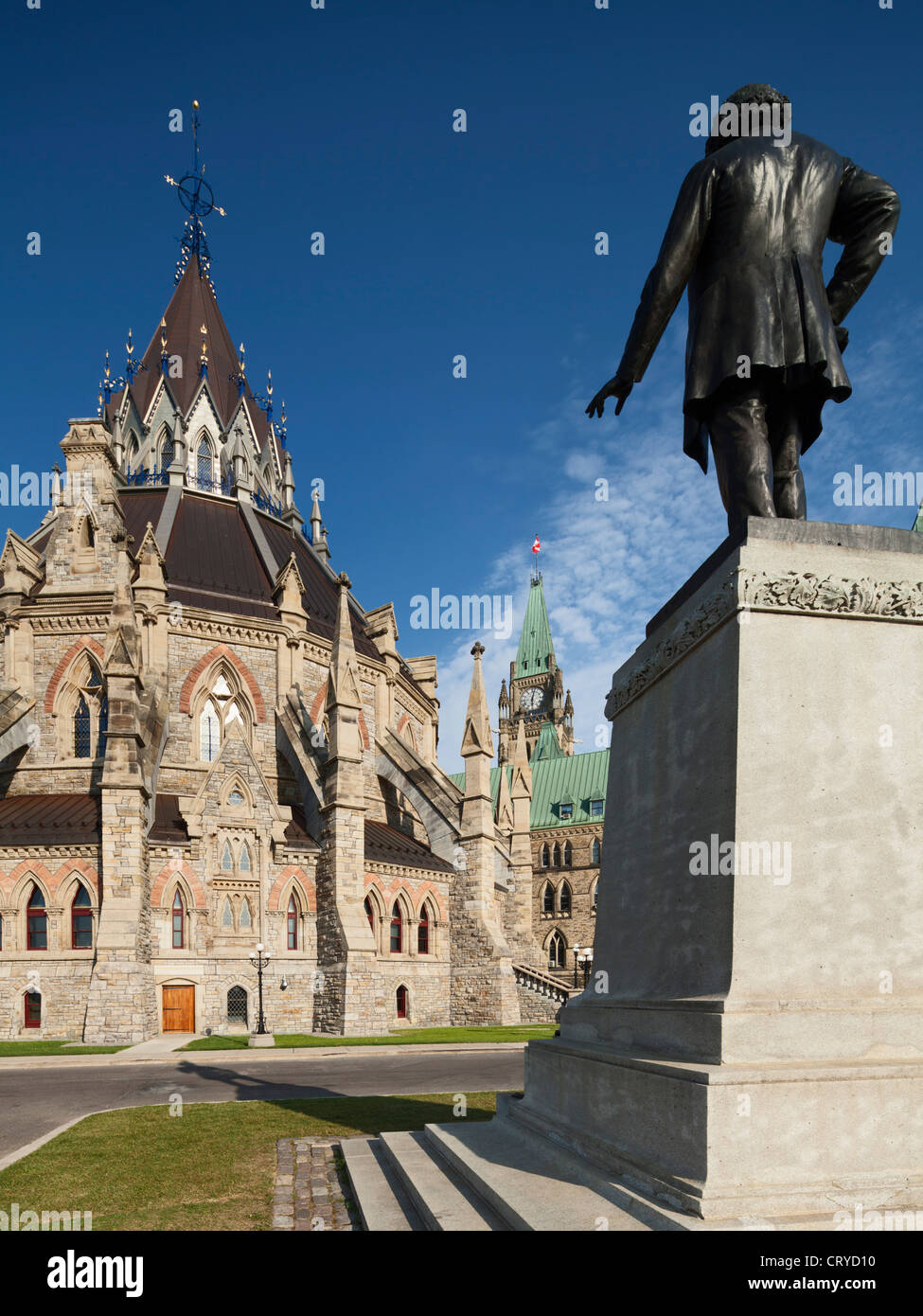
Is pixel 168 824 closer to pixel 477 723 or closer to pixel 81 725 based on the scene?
pixel 81 725

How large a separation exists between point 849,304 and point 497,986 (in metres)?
30.7

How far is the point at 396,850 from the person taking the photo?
1319 inches

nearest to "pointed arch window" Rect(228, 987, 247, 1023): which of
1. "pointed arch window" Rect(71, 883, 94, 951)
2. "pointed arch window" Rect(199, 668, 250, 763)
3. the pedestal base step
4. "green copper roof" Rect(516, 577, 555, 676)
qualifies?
"pointed arch window" Rect(71, 883, 94, 951)

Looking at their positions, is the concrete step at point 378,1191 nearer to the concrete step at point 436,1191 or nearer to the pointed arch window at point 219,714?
the concrete step at point 436,1191

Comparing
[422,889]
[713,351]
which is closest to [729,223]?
[713,351]

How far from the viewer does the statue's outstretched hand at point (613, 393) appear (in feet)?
19.4

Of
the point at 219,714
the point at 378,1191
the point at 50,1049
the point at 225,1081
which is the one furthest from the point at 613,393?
the point at 219,714

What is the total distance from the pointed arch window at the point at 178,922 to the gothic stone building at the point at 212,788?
0.08 meters

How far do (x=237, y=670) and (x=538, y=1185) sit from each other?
3184cm

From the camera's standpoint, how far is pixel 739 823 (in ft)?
14.7

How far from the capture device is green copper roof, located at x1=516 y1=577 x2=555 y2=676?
101062 mm

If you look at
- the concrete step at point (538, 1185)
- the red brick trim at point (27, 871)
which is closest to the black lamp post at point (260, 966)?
the red brick trim at point (27, 871)
